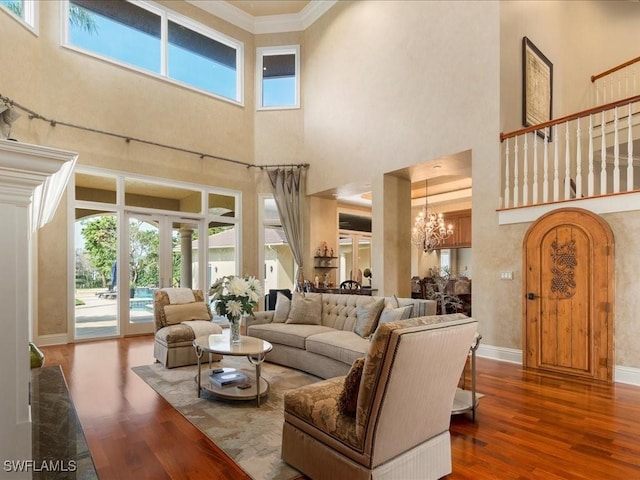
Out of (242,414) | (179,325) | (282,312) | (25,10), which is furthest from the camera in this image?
(25,10)

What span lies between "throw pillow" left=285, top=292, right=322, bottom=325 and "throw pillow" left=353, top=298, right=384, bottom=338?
30.1 inches

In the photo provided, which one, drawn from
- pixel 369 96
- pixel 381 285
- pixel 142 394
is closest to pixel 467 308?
pixel 381 285

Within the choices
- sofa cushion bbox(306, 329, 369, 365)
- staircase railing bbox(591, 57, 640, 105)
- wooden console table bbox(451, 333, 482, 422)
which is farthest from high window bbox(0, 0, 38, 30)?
staircase railing bbox(591, 57, 640, 105)

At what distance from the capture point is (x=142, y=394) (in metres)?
3.55

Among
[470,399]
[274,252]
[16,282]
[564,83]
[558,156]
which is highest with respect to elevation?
[564,83]

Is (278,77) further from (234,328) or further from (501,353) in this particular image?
(501,353)

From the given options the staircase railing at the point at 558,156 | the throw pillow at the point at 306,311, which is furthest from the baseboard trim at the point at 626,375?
the throw pillow at the point at 306,311

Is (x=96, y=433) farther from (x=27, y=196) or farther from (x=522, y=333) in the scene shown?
(x=522, y=333)

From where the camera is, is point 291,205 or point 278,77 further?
point 278,77

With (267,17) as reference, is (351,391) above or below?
below

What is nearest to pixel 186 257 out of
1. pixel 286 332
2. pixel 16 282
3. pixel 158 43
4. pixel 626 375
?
pixel 286 332

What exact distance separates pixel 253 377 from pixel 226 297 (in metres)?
0.90

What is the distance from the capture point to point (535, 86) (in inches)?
222

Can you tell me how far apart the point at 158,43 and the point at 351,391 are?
302 inches
